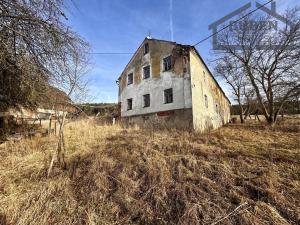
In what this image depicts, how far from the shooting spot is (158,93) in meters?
15.2

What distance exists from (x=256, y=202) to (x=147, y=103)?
13.0 metres

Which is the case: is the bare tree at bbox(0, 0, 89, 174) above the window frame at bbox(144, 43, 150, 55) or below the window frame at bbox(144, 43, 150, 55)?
below

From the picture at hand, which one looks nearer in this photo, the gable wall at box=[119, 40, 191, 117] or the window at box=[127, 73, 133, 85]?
the gable wall at box=[119, 40, 191, 117]

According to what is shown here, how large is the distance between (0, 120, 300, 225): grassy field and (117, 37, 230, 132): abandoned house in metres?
7.20

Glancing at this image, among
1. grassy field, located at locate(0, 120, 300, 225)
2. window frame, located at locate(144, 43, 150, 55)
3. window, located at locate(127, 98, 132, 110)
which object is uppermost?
window frame, located at locate(144, 43, 150, 55)

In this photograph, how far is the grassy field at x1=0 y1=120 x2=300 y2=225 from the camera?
3512mm

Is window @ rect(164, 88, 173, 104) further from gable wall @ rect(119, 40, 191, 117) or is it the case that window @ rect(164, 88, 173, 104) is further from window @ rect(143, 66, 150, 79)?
window @ rect(143, 66, 150, 79)

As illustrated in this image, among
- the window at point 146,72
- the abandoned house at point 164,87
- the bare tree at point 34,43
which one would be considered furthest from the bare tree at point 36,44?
the window at point 146,72

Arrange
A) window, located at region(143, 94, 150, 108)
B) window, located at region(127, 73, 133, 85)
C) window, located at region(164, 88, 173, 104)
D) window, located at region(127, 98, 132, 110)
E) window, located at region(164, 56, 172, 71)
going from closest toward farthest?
window, located at region(164, 88, 173, 104)
window, located at region(164, 56, 172, 71)
window, located at region(143, 94, 150, 108)
window, located at region(127, 98, 132, 110)
window, located at region(127, 73, 133, 85)

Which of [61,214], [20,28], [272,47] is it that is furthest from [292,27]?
[61,214]

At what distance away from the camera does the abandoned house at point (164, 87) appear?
1342 cm

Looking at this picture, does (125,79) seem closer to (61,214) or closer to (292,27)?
(292,27)

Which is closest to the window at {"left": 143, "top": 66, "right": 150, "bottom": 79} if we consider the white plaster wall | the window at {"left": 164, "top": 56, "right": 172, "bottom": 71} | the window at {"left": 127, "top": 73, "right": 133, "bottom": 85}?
the white plaster wall

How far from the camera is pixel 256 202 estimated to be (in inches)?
146
